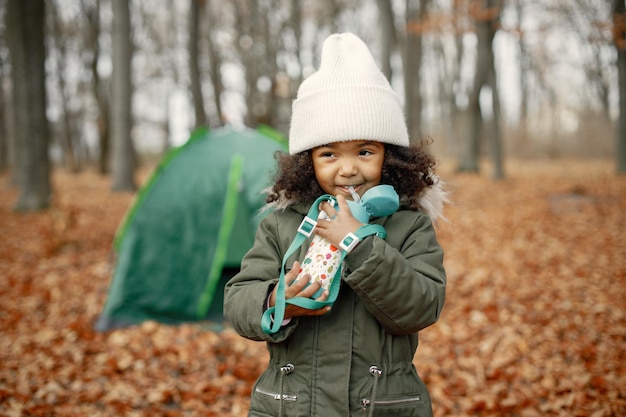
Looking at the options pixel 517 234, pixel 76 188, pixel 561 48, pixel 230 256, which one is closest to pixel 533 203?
pixel 517 234

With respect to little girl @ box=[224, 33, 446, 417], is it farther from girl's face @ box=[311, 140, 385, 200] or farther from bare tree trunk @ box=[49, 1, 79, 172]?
bare tree trunk @ box=[49, 1, 79, 172]

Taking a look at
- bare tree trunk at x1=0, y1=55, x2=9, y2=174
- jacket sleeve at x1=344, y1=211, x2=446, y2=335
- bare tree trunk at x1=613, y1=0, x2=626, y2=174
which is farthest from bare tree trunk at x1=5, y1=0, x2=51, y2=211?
bare tree trunk at x1=0, y1=55, x2=9, y2=174

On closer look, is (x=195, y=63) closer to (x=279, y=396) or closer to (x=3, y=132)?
(x=279, y=396)

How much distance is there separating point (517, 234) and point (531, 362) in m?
3.94

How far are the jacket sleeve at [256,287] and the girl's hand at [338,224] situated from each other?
25 centimetres

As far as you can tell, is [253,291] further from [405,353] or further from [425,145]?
[425,145]

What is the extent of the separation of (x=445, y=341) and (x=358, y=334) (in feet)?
10.1

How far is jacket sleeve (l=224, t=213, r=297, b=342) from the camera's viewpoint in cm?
158

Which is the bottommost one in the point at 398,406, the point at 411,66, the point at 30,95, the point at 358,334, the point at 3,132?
the point at 398,406

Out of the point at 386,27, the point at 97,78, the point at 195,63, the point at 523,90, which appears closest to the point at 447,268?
the point at 386,27

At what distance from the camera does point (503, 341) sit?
14.1ft

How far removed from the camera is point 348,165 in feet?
5.58

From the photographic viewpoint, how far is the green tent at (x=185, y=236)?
4.73m

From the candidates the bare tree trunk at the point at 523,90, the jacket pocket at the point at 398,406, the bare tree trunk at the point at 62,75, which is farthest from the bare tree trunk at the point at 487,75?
the bare tree trunk at the point at 62,75
